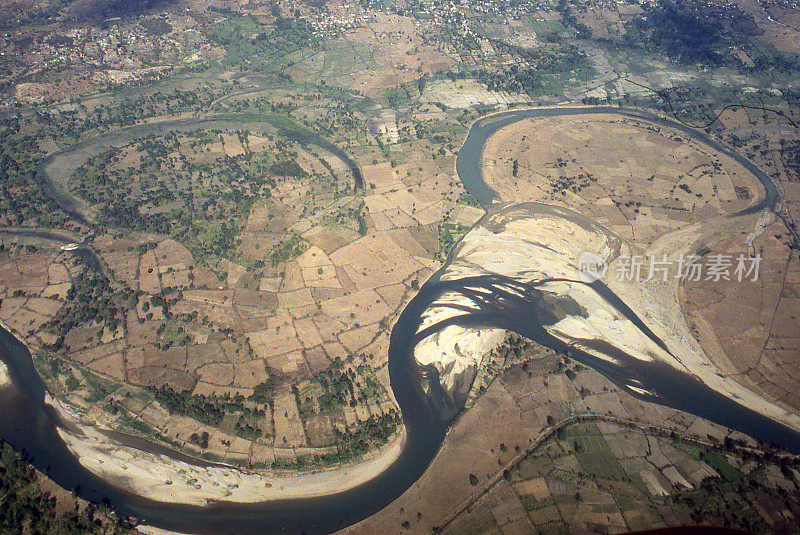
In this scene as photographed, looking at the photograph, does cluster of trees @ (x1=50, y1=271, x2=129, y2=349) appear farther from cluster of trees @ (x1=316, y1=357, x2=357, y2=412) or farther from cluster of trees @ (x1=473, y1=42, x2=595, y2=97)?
cluster of trees @ (x1=473, y1=42, x2=595, y2=97)

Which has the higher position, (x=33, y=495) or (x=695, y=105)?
(x=695, y=105)

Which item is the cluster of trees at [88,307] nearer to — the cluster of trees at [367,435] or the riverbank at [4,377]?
the riverbank at [4,377]

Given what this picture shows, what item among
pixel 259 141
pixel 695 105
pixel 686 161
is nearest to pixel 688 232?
pixel 686 161

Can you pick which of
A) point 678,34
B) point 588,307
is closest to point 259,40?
point 588,307


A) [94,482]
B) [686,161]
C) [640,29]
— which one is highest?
[640,29]

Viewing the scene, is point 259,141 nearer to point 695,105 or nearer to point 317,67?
point 317,67

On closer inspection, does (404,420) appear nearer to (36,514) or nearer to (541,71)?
(36,514)

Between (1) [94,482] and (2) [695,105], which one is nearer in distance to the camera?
(1) [94,482]

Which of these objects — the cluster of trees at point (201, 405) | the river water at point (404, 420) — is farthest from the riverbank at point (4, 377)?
the cluster of trees at point (201, 405)

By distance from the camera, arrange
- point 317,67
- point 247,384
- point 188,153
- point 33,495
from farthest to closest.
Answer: point 317,67 → point 188,153 → point 247,384 → point 33,495
